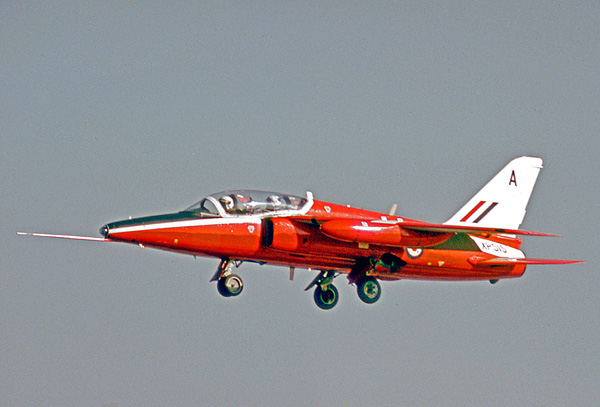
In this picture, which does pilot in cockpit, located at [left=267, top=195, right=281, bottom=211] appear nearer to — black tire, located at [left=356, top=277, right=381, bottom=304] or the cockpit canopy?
the cockpit canopy

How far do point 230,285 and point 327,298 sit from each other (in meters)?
4.00

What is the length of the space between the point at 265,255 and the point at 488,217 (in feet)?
28.7

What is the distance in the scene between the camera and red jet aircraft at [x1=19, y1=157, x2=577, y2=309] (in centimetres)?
2423

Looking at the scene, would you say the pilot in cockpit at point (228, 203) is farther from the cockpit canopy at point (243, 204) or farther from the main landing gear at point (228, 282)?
the main landing gear at point (228, 282)

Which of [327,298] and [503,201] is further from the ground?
[503,201]

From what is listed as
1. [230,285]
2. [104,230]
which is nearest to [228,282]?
[230,285]

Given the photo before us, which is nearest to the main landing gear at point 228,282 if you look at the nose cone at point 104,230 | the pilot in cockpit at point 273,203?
the pilot in cockpit at point 273,203

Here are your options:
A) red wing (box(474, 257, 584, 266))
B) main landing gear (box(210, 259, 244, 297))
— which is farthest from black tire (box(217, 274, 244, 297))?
red wing (box(474, 257, 584, 266))

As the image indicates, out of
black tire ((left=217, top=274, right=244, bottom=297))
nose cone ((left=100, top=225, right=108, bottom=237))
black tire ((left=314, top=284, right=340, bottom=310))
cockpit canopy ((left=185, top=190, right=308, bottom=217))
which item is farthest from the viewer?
black tire ((left=314, top=284, right=340, bottom=310))

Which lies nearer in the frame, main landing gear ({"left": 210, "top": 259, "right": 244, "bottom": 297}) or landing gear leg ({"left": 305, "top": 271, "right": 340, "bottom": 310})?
main landing gear ({"left": 210, "top": 259, "right": 244, "bottom": 297})

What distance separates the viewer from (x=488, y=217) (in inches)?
1187

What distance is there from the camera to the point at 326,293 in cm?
2792

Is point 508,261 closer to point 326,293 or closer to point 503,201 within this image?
point 503,201

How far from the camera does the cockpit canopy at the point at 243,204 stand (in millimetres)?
24672
